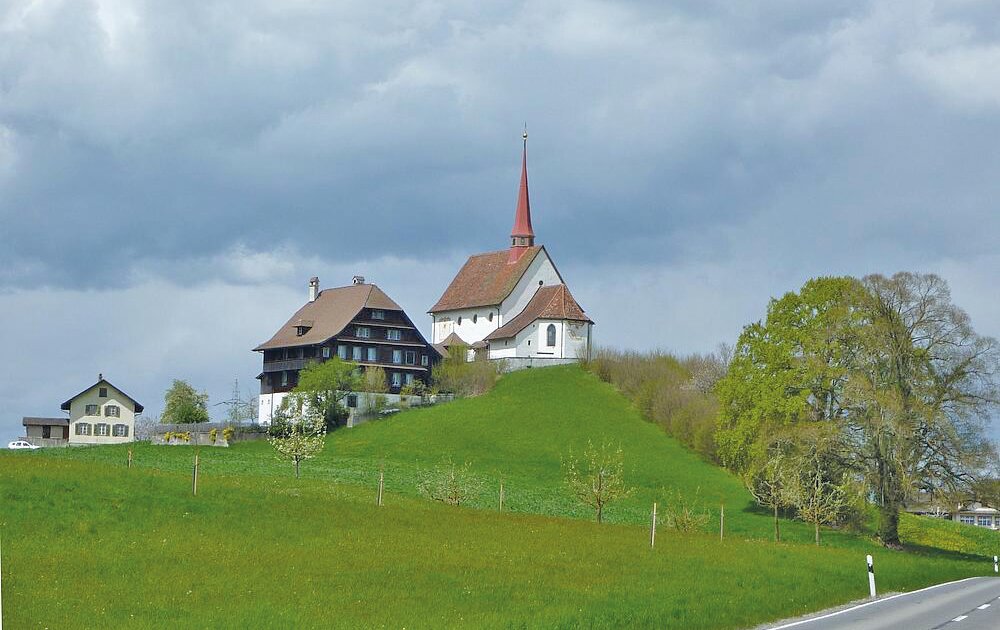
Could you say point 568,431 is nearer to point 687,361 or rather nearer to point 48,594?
point 687,361

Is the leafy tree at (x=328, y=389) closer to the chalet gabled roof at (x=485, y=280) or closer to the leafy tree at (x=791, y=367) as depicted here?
the chalet gabled roof at (x=485, y=280)

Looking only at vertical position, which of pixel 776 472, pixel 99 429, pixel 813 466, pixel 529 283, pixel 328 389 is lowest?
pixel 776 472

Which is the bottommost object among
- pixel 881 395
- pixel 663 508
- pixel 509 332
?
pixel 663 508

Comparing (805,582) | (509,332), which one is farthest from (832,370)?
(509,332)

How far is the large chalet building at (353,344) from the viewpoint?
11756 cm

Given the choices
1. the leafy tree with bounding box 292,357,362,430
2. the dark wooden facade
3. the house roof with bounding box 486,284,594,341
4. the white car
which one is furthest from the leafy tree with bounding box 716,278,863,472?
the white car

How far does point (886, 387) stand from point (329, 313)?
73.2 metres

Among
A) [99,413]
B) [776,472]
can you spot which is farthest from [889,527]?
[99,413]

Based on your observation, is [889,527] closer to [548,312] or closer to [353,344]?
[548,312]

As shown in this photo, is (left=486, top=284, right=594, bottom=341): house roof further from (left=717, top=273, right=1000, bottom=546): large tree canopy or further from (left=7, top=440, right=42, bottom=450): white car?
(left=717, top=273, right=1000, bottom=546): large tree canopy

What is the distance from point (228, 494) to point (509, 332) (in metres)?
79.2

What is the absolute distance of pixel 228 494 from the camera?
1656 inches

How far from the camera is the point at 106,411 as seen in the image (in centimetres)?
11475

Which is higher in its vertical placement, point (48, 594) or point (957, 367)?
point (957, 367)
